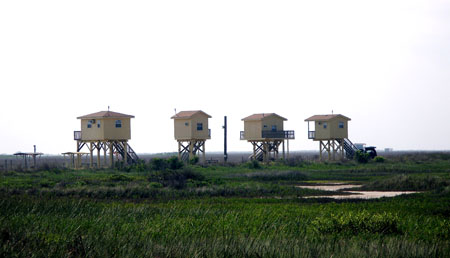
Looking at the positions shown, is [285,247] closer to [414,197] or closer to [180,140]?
[414,197]

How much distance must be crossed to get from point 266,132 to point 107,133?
19.7m

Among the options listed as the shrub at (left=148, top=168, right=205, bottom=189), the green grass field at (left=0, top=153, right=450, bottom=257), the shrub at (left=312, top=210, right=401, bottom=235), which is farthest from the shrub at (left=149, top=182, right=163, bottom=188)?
the shrub at (left=312, top=210, right=401, bottom=235)

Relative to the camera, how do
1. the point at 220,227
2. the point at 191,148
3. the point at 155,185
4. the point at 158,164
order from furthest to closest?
the point at 191,148 → the point at 158,164 → the point at 155,185 → the point at 220,227

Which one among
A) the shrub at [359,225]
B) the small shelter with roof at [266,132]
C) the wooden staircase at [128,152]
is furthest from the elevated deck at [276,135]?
the shrub at [359,225]

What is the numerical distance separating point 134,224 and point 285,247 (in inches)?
205

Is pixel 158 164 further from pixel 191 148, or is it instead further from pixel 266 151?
pixel 266 151

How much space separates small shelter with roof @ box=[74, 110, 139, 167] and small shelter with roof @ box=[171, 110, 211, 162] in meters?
6.97

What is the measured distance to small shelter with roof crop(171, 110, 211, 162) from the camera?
69062 millimetres

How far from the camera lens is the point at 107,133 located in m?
62.4

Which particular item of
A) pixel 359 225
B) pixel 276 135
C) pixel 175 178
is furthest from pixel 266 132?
pixel 359 225

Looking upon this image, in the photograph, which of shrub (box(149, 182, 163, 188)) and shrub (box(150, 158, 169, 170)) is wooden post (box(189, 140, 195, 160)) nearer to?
shrub (box(150, 158, 169, 170))

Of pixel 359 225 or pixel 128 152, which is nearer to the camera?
pixel 359 225

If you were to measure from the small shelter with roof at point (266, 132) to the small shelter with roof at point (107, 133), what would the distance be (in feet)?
50.4

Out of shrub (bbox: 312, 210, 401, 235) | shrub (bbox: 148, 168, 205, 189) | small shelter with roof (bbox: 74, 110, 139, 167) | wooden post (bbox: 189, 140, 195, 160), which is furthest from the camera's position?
wooden post (bbox: 189, 140, 195, 160)
